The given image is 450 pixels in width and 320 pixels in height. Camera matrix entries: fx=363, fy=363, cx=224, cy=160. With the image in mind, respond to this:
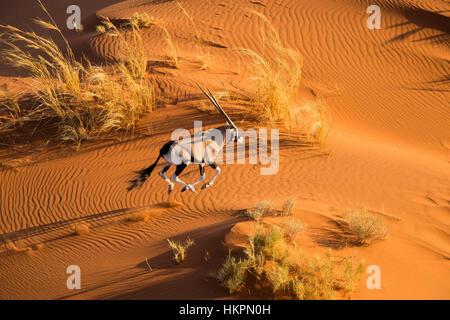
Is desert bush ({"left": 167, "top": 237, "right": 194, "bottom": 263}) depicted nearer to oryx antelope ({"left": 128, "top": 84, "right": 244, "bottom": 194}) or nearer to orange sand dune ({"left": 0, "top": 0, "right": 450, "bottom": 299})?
orange sand dune ({"left": 0, "top": 0, "right": 450, "bottom": 299})

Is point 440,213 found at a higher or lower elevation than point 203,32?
lower

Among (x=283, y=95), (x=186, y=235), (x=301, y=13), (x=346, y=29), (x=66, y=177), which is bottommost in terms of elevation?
(x=186, y=235)

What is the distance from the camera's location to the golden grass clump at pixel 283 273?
426cm

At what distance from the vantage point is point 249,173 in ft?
24.5

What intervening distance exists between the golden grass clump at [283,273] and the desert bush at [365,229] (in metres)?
0.82

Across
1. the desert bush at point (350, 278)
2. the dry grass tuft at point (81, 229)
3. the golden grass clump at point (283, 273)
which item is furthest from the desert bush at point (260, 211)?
the dry grass tuft at point (81, 229)

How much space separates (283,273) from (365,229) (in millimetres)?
1858

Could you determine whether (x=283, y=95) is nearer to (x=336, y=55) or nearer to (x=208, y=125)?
(x=208, y=125)

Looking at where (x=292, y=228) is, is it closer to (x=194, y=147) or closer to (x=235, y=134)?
(x=235, y=134)

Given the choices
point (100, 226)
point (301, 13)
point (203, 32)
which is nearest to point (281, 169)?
point (100, 226)

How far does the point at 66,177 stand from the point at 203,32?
831cm

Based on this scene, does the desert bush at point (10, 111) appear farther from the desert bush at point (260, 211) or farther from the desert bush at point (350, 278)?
the desert bush at point (350, 278)

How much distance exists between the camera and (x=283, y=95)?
8453mm

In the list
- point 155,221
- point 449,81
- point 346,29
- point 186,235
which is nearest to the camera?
point 186,235
